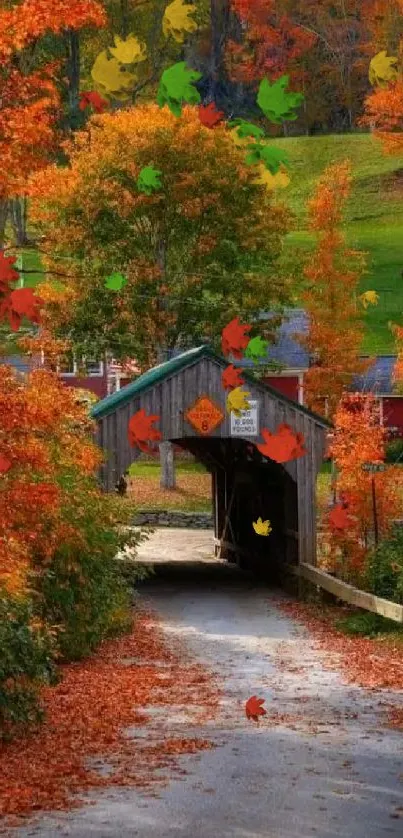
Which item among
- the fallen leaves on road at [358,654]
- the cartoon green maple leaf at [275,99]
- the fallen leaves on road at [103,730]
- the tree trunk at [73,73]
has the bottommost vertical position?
the fallen leaves on road at [358,654]

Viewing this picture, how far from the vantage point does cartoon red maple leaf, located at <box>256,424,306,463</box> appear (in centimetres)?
2877

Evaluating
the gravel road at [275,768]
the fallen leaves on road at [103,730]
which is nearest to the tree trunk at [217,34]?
the gravel road at [275,768]

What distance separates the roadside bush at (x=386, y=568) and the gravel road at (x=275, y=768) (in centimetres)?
311

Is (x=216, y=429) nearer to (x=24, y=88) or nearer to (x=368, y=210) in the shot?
(x=24, y=88)

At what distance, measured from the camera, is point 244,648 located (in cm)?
2303

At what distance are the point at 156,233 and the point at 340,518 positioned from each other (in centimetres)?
2144

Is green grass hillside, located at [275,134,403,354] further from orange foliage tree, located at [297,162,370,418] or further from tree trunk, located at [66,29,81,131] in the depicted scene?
orange foliage tree, located at [297,162,370,418]

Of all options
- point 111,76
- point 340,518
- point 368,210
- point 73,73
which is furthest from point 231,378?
point 368,210

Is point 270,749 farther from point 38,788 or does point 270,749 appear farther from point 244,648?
point 244,648

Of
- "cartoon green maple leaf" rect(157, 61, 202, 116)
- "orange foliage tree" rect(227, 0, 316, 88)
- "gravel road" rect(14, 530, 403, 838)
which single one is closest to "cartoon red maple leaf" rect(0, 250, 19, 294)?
"cartoon green maple leaf" rect(157, 61, 202, 116)

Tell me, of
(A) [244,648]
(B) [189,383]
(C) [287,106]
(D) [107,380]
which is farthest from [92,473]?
(D) [107,380]

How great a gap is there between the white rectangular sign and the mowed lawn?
19.6 meters

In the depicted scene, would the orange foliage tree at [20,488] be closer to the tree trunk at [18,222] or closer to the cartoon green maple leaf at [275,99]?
the cartoon green maple leaf at [275,99]

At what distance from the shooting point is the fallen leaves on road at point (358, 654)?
18953mm
